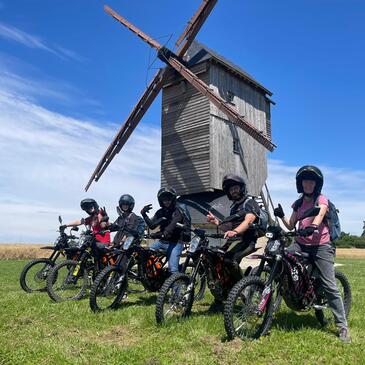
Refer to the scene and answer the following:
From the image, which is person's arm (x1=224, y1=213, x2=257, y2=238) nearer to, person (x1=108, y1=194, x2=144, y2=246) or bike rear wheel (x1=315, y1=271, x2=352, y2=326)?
bike rear wheel (x1=315, y1=271, x2=352, y2=326)

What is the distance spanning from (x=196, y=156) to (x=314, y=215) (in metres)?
16.5

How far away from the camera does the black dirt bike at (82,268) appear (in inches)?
319

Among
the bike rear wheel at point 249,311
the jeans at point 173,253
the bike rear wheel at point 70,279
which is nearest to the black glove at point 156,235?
the jeans at point 173,253

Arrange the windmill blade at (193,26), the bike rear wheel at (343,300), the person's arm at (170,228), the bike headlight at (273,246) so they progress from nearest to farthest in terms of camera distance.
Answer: the bike headlight at (273,246) < the bike rear wheel at (343,300) < the person's arm at (170,228) < the windmill blade at (193,26)

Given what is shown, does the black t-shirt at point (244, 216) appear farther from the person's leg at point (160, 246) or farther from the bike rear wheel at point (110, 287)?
the bike rear wheel at point (110, 287)

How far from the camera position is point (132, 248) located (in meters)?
7.13

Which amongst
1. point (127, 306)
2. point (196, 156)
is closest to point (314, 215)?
point (127, 306)

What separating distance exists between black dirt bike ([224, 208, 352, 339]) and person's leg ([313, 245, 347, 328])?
0.52 feet

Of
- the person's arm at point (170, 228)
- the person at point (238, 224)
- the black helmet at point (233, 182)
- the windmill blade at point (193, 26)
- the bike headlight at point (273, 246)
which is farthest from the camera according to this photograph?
the windmill blade at point (193, 26)

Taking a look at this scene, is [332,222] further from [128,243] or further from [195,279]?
[128,243]

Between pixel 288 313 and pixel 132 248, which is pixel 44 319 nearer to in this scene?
pixel 132 248

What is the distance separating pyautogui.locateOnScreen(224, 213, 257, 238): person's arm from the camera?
225 inches

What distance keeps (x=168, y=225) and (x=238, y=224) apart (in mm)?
1518

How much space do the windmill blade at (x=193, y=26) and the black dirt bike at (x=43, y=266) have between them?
16.7 metres
